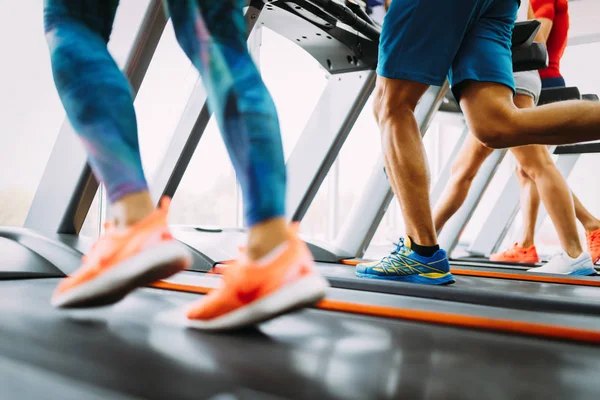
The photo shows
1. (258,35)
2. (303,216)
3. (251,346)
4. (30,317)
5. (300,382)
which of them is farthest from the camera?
(303,216)

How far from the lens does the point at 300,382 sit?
685mm

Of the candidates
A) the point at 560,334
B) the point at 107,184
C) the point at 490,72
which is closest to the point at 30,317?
the point at 107,184

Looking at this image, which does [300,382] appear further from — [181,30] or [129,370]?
[181,30]

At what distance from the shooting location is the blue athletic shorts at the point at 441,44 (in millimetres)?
1644

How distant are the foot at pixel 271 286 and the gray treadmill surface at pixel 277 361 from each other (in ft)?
0.21

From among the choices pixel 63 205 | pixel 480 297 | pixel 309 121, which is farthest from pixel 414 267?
pixel 309 121

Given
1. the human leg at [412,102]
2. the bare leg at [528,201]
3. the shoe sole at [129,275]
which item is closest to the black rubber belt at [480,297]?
the human leg at [412,102]

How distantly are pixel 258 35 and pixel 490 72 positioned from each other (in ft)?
5.37

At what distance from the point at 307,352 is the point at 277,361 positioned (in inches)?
3.2

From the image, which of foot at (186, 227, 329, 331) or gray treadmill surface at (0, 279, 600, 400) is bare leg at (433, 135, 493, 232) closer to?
gray treadmill surface at (0, 279, 600, 400)

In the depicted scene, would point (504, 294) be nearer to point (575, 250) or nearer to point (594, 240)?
point (575, 250)

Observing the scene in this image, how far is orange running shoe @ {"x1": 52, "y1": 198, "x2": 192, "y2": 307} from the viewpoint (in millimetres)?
823

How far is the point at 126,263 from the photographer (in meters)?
0.82

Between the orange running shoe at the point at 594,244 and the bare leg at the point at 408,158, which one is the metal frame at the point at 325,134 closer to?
the bare leg at the point at 408,158
